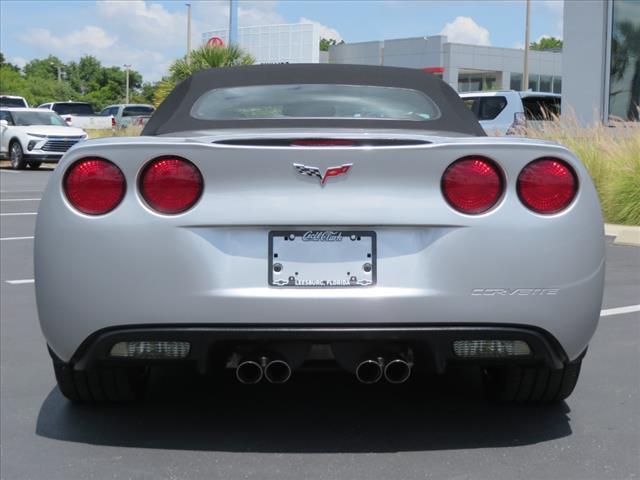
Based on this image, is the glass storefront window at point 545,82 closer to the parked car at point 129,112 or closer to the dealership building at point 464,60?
the dealership building at point 464,60

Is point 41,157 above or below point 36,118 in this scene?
below

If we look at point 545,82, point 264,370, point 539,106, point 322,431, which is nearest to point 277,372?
point 264,370

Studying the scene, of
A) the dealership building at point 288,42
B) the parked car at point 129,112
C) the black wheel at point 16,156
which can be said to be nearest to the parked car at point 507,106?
the black wheel at point 16,156

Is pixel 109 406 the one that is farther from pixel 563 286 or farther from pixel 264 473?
pixel 563 286

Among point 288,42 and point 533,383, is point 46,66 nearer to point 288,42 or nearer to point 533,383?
point 288,42

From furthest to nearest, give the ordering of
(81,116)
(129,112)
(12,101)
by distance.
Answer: (129,112), (81,116), (12,101)

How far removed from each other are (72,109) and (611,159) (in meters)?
28.9

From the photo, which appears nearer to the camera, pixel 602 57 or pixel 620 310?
pixel 620 310

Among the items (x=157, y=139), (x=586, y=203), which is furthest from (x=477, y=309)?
(x=157, y=139)

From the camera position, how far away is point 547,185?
352 centimetres

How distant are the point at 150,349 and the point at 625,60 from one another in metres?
17.3

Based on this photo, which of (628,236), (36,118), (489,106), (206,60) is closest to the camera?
(628,236)

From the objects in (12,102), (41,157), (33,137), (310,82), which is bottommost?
(41,157)

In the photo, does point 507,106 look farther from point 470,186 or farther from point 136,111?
point 136,111
